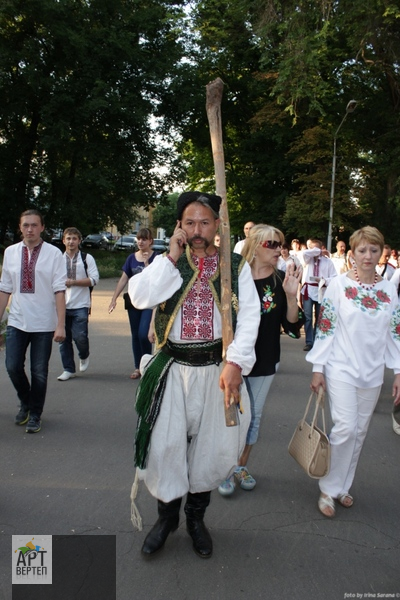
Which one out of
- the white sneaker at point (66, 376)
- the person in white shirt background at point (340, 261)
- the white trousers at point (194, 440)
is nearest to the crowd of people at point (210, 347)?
the white trousers at point (194, 440)

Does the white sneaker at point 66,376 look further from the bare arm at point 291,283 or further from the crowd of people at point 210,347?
the bare arm at point 291,283

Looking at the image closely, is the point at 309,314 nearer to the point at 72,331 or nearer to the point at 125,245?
the point at 72,331

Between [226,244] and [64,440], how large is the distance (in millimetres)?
2789

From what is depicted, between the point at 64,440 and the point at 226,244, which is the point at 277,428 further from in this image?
the point at 226,244

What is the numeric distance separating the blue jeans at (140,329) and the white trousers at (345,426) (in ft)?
10.4

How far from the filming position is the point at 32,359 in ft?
16.2

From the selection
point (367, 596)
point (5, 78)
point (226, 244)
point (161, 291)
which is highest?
point (5, 78)

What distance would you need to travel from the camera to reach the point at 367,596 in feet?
9.09

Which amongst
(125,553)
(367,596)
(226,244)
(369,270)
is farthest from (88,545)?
(369,270)

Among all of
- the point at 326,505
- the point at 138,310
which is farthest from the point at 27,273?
the point at 326,505

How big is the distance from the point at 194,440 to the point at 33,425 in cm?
247

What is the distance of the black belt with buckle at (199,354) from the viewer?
296cm

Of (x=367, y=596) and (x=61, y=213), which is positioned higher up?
(x=61, y=213)

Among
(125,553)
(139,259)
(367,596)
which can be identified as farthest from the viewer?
(139,259)
